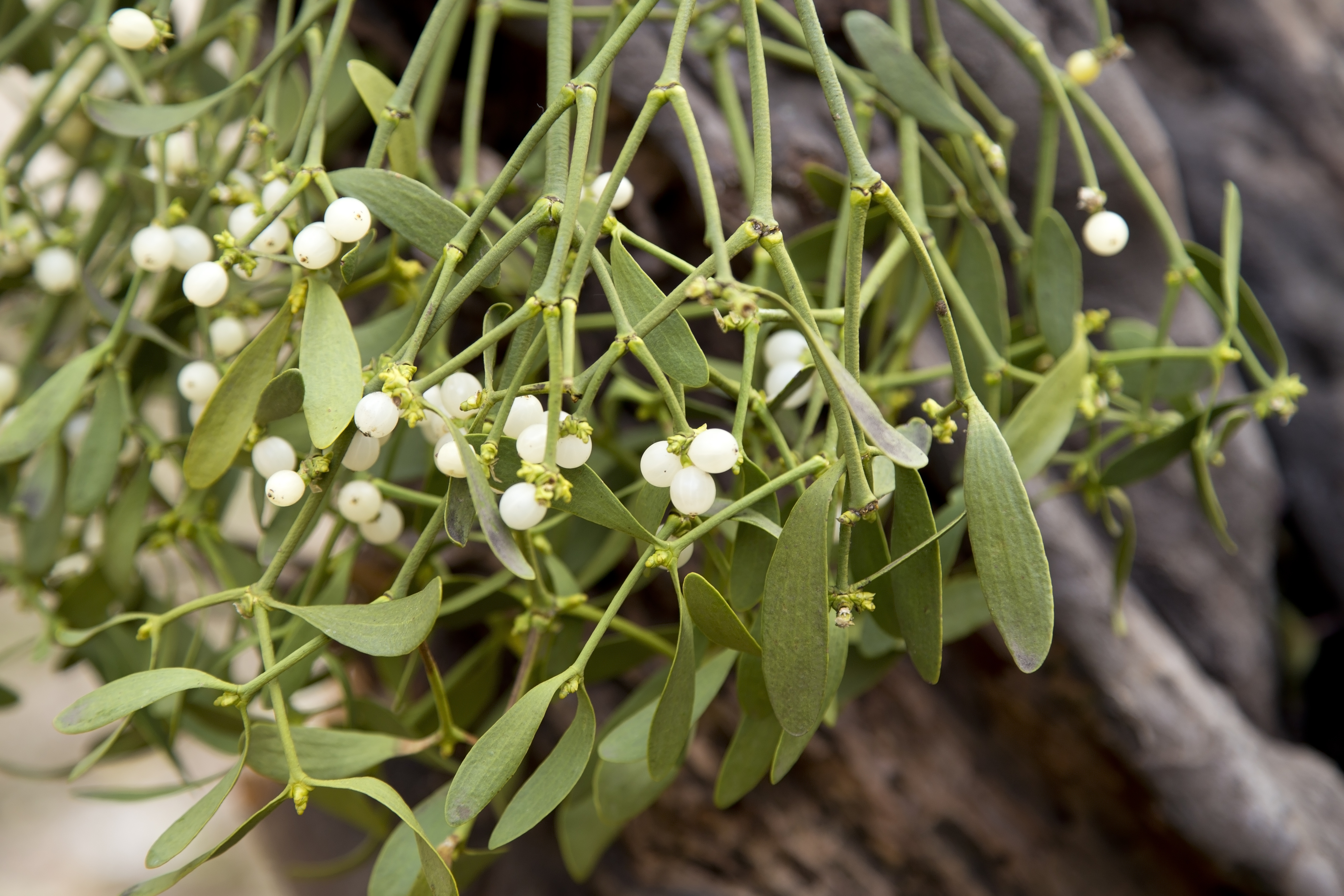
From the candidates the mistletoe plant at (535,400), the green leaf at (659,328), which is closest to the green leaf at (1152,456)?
the mistletoe plant at (535,400)

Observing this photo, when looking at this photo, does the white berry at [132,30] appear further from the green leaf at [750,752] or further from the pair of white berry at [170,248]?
the green leaf at [750,752]

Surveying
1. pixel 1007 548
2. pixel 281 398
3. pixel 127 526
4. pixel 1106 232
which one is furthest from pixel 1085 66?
pixel 127 526

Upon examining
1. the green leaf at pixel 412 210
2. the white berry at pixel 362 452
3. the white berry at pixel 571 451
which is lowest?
the white berry at pixel 362 452

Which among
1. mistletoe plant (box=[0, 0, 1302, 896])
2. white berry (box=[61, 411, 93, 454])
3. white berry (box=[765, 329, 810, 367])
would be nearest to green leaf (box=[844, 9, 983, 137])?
mistletoe plant (box=[0, 0, 1302, 896])

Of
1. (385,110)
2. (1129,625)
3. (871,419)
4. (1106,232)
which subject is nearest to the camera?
(871,419)

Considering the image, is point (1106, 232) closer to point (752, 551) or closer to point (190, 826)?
point (752, 551)

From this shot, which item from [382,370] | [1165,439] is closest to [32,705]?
[382,370]

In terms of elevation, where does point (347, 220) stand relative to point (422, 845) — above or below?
above

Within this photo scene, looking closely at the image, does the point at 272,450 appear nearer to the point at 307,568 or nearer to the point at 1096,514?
the point at 307,568

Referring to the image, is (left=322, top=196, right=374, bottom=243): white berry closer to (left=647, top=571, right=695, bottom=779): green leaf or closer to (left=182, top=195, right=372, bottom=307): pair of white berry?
(left=182, top=195, right=372, bottom=307): pair of white berry
